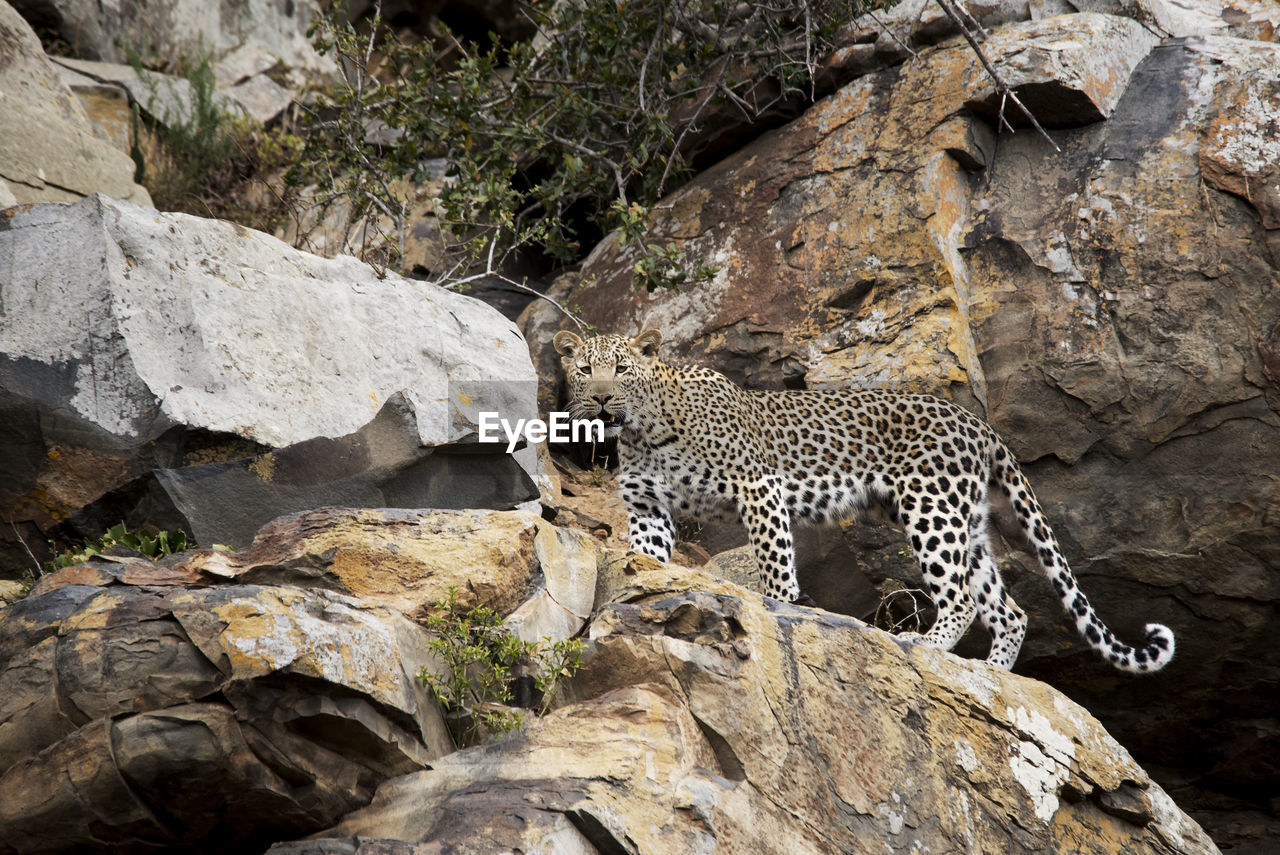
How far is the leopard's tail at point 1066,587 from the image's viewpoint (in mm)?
8164

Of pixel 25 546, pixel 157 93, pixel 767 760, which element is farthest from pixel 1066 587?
pixel 157 93

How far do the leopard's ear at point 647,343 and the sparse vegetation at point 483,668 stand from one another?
4.41m

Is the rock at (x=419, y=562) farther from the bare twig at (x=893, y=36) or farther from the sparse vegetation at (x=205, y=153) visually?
the sparse vegetation at (x=205, y=153)

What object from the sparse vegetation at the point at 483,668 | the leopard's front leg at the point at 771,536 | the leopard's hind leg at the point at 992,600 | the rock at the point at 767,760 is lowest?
the leopard's hind leg at the point at 992,600

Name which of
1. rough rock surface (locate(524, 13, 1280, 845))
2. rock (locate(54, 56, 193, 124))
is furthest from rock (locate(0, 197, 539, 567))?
rock (locate(54, 56, 193, 124))

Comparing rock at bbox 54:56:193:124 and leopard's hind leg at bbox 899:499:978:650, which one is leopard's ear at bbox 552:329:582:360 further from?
rock at bbox 54:56:193:124

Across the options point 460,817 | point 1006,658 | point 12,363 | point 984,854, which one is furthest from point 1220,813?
point 12,363

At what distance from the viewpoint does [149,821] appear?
14.2 feet

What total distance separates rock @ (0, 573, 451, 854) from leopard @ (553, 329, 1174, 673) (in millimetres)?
4469

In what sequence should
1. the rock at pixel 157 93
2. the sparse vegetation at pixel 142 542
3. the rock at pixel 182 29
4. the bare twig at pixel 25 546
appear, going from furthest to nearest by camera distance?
the rock at pixel 182 29 → the rock at pixel 157 93 → the bare twig at pixel 25 546 → the sparse vegetation at pixel 142 542

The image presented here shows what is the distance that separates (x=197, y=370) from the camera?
7.37 m

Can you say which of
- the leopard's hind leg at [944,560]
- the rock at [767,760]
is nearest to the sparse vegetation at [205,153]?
the leopard's hind leg at [944,560]

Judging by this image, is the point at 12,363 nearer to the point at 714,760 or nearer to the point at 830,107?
the point at 714,760

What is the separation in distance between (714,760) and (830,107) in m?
7.92
